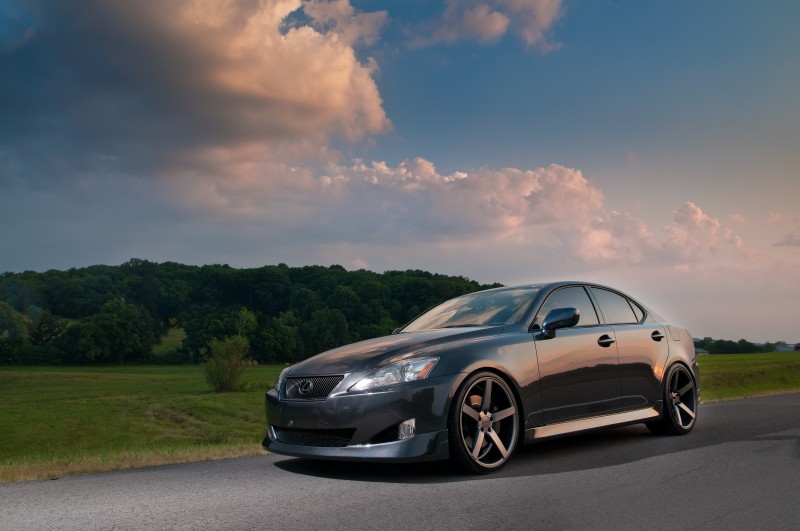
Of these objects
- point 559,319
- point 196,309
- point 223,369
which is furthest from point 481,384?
point 196,309

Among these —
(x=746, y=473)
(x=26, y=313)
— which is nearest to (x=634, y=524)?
(x=746, y=473)

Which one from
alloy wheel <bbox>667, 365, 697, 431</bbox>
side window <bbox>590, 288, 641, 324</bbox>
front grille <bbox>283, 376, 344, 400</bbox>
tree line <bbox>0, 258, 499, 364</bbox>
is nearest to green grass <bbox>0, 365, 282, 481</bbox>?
tree line <bbox>0, 258, 499, 364</bbox>

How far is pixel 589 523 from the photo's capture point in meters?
4.31

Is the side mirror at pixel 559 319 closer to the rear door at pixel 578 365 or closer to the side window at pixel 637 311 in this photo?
the rear door at pixel 578 365

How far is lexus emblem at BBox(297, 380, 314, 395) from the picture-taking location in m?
5.83

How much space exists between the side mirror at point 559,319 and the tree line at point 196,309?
90.8m

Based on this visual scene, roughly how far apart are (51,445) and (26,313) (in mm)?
77077

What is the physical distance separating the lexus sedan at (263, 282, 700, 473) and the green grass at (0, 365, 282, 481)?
26604 mm

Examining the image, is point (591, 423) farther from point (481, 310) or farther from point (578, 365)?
point (481, 310)

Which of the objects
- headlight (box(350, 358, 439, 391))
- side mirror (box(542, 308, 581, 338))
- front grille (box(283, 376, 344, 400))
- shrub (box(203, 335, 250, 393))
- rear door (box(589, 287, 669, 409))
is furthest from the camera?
shrub (box(203, 335, 250, 393))

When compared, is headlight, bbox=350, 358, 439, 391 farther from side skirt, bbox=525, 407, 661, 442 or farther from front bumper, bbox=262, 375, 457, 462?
side skirt, bbox=525, 407, 661, 442

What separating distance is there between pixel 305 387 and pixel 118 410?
66.7 meters

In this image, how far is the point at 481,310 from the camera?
7086 millimetres

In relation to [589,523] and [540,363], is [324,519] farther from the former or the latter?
[540,363]
